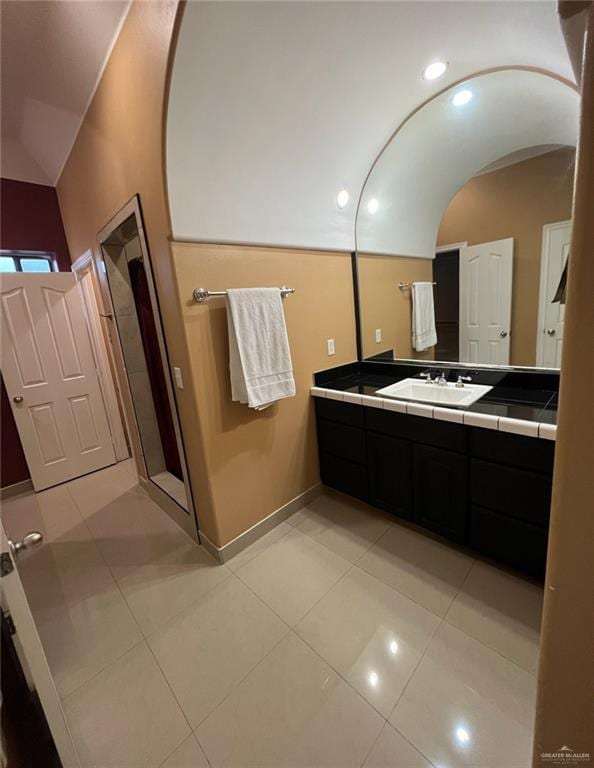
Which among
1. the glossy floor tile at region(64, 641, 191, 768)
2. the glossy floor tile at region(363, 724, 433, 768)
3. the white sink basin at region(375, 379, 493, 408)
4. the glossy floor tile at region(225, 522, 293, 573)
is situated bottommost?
the glossy floor tile at region(363, 724, 433, 768)

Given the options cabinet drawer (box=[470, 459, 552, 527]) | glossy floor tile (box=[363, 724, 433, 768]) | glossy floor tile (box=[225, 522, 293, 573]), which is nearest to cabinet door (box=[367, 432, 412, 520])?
cabinet drawer (box=[470, 459, 552, 527])

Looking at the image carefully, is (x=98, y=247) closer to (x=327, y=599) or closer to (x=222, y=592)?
(x=222, y=592)

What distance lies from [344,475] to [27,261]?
11.3 feet

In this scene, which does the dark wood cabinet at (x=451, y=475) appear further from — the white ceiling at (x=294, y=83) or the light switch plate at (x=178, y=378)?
the white ceiling at (x=294, y=83)

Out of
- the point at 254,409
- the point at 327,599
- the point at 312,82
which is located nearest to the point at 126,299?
the point at 254,409

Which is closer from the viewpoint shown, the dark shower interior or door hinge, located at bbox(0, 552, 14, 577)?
door hinge, located at bbox(0, 552, 14, 577)

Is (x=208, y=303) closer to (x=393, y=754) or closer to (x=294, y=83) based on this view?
(x=294, y=83)

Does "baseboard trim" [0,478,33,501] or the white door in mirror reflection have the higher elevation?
the white door in mirror reflection

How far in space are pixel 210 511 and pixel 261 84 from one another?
216 cm

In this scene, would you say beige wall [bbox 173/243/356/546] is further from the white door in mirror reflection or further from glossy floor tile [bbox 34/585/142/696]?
the white door in mirror reflection

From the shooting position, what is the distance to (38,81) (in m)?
1.87

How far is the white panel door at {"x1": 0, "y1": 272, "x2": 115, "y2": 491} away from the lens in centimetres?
284

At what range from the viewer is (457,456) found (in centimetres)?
170

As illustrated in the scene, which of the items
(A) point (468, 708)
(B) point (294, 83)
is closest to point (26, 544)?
(A) point (468, 708)
